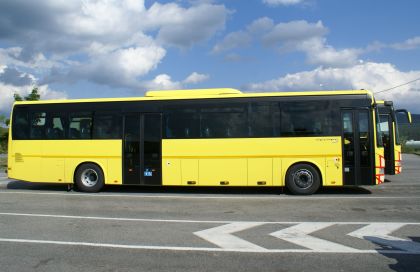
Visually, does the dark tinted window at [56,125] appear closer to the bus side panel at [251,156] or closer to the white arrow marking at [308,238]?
the bus side panel at [251,156]

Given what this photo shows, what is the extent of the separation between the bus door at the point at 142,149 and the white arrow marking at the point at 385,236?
754 cm

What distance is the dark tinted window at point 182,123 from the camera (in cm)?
1408

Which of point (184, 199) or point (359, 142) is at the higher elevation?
point (359, 142)

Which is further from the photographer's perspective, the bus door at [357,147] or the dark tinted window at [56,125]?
the dark tinted window at [56,125]

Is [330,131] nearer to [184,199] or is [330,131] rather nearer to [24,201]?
[184,199]

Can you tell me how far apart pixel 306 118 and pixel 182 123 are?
393 cm

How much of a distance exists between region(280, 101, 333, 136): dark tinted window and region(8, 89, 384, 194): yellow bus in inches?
1.2

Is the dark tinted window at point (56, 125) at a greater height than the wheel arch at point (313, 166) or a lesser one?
greater

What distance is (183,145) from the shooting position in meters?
14.1

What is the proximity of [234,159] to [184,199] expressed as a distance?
6.65 feet

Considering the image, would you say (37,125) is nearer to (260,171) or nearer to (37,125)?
(37,125)

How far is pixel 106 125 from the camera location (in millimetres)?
14805

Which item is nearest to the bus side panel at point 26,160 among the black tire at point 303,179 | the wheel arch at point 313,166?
the wheel arch at point 313,166

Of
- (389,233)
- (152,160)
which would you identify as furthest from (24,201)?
(389,233)
